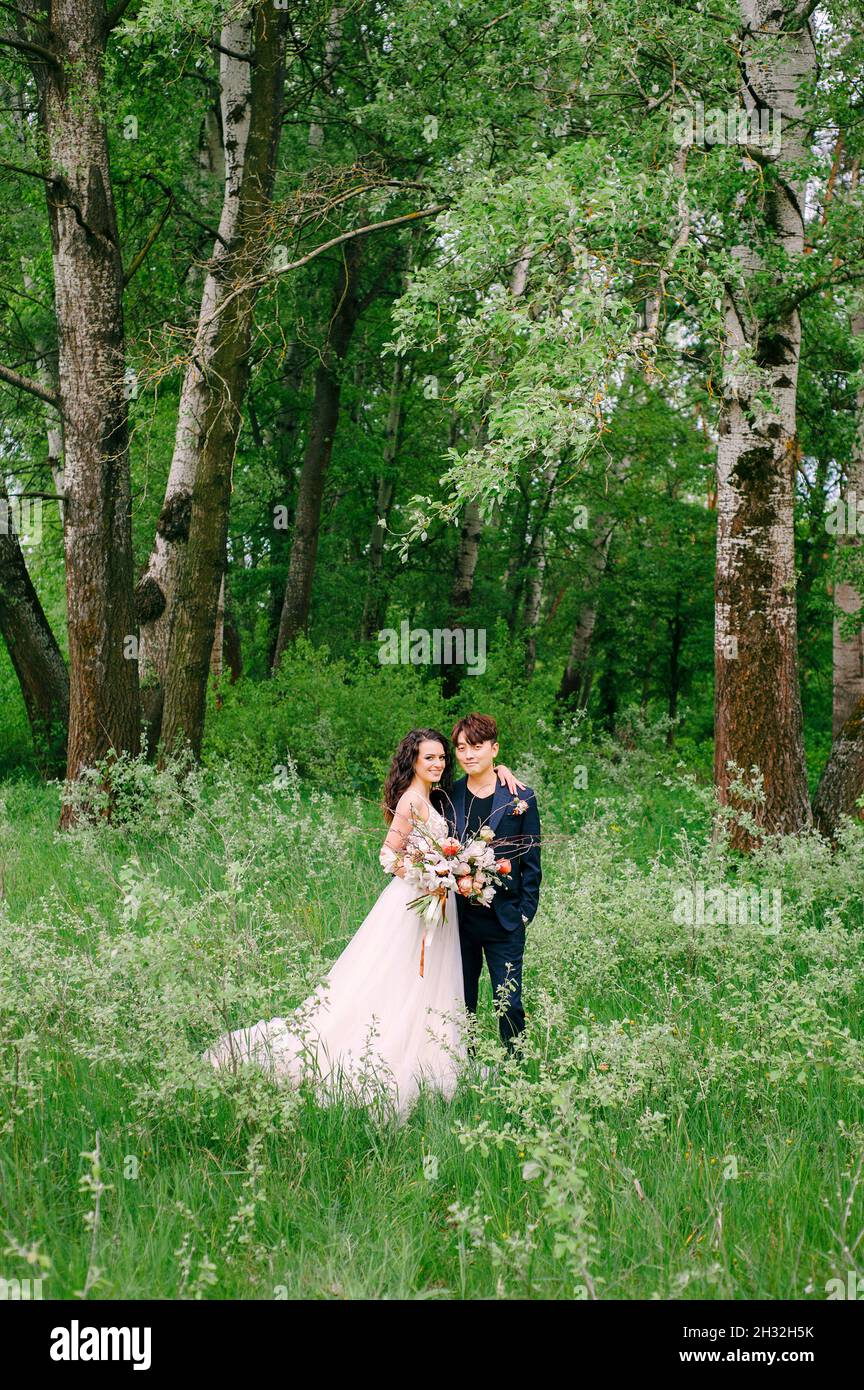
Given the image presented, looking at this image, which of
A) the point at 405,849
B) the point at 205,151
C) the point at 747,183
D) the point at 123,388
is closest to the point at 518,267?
the point at 747,183

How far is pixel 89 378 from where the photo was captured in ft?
34.5

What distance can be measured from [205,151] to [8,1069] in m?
18.3

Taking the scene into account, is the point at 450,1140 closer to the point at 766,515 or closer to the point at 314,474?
the point at 766,515

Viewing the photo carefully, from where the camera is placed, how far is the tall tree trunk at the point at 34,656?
13.8m

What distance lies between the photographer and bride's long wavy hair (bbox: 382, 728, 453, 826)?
561 cm

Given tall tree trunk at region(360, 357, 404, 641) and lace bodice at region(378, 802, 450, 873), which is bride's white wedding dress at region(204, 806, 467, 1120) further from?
tall tree trunk at region(360, 357, 404, 641)

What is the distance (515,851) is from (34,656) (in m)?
10.7

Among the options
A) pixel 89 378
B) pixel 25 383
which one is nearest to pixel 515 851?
pixel 89 378

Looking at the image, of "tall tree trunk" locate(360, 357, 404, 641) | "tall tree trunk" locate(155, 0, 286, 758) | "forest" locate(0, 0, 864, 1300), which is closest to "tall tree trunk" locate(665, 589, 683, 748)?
"forest" locate(0, 0, 864, 1300)

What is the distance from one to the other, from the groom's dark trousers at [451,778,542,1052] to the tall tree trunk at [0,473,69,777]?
10.0 metres

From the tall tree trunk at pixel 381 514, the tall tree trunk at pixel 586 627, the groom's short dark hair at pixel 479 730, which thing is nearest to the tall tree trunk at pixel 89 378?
the groom's short dark hair at pixel 479 730

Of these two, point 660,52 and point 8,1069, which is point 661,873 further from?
point 660,52

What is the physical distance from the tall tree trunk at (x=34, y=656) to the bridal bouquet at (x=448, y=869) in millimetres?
10068

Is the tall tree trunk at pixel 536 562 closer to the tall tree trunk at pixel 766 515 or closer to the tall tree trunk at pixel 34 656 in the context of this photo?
the tall tree trunk at pixel 34 656
